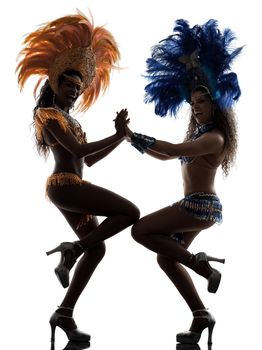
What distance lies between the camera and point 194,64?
338 cm

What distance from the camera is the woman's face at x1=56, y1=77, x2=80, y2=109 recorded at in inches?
135

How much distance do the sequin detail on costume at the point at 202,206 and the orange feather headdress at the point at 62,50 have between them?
0.87m

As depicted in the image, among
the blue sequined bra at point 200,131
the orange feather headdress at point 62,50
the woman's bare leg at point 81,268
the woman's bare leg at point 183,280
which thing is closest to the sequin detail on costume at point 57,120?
the orange feather headdress at point 62,50

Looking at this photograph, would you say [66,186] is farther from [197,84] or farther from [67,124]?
[197,84]

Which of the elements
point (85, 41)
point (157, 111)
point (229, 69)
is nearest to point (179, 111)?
point (157, 111)

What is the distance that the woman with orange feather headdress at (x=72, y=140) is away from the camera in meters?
3.27

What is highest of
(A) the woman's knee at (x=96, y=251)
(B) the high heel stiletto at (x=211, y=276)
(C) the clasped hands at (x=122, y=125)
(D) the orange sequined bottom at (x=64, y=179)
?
(C) the clasped hands at (x=122, y=125)

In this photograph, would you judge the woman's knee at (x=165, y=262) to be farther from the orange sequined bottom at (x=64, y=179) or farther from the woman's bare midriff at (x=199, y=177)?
the orange sequined bottom at (x=64, y=179)

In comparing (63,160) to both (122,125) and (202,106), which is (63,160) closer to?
(122,125)

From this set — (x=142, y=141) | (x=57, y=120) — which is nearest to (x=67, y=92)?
(x=57, y=120)

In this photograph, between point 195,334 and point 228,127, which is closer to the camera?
point 195,334

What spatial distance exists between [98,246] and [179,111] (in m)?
0.89

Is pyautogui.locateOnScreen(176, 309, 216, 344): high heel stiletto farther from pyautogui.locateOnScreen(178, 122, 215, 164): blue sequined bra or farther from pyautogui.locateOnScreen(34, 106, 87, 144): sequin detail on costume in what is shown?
pyautogui.locateOnScreen(34, 106, 87, 144): sequin detail on costume

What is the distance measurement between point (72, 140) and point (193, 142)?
2.07 ft
